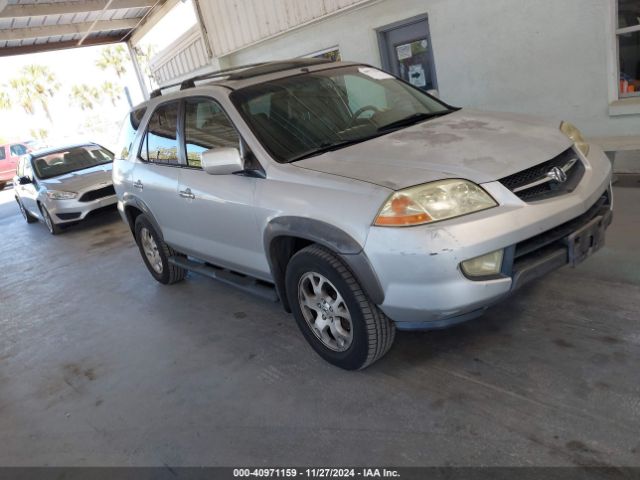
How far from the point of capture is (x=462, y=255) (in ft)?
8.76

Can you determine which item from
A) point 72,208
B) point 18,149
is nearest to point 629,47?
point 72,208

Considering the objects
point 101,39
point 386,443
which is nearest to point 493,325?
point 386,443

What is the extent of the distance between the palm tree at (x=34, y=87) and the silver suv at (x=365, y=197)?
56481 mm

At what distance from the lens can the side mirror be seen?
3426mm

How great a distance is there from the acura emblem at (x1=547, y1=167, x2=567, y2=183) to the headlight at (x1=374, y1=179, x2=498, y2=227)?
0.50 m

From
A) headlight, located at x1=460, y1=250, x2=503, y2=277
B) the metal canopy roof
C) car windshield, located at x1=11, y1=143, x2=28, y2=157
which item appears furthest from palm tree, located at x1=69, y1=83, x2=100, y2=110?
headlight, located at x1=460, y1=250, x2=503, y2=277

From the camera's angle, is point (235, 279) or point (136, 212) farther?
point (136, 212)

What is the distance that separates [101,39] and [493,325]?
1840 cm

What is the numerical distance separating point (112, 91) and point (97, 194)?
2034 inches

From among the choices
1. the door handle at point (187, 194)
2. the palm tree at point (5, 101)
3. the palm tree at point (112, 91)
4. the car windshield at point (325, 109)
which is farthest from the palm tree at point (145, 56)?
the palm tree at point (5, 101)

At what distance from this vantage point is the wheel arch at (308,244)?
2.86 metres

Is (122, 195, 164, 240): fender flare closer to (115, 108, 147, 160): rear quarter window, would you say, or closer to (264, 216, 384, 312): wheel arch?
(115, 108, 147, 160): rear quarter window

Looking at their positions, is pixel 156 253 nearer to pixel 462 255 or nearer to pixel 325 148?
pixel 325 148

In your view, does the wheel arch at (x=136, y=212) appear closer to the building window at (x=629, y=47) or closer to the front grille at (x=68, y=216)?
the front grille at (x=68, y=216)
